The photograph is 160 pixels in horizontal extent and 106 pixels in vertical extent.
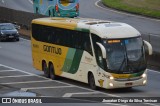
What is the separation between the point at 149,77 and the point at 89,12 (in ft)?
131

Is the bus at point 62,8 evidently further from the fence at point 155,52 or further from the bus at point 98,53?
the bus at point 98,53

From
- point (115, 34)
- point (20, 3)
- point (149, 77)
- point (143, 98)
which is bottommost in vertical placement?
point (20, 3)

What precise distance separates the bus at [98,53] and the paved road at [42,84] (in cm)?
44

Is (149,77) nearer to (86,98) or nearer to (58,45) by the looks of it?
(58,45)

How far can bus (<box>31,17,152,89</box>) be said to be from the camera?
25875 mm

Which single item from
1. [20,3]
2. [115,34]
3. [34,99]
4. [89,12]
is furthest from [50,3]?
[34,99]

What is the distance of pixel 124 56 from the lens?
85.3 feet

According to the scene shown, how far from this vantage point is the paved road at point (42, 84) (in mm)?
25906

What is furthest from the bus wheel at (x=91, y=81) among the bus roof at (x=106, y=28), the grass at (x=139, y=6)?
the grass at (x=139, y=6)

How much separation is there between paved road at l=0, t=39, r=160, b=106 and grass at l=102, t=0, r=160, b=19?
25713 mm

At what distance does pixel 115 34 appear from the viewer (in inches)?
1035

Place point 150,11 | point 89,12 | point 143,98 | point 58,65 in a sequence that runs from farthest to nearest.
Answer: point 89,12, point 150,11, point 58,65, point 143,98

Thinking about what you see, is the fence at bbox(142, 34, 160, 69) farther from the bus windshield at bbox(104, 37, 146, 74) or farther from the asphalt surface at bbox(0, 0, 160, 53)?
the bus windshield at bbox(104, 37, 146, 74)

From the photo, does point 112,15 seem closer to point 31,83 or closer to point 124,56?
point 31,83
